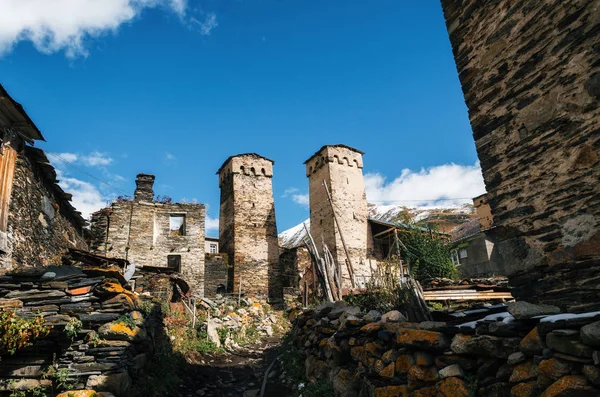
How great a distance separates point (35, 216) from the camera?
905 centimetres

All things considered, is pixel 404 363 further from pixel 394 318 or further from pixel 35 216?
pixel 35 216

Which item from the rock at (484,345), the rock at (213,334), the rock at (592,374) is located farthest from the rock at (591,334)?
the rock at (213,334)

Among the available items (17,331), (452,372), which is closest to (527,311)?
(452,372)

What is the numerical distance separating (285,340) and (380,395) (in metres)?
7.20

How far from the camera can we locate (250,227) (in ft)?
82.2

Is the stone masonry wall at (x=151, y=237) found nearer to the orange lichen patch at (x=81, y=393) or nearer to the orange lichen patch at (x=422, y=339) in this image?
the orange lichen patch at (x=81, y=393)

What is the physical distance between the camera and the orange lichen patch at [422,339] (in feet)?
12.5

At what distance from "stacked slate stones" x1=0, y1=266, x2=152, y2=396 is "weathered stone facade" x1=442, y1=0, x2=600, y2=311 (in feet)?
17.9

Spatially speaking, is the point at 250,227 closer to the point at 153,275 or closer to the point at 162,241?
A: the point at 162,241

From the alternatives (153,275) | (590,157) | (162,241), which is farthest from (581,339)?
(162,241)

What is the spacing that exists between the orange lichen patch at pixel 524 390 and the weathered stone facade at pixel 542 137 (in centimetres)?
172

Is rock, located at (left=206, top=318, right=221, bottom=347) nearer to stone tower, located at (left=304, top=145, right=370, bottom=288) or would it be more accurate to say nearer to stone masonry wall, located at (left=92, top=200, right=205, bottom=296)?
stone masonry wall, located at (left=92, top=200, right=205, bottom=296)

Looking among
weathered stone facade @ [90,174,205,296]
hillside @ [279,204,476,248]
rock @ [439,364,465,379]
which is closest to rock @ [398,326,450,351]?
rock @ [439,364,465,379]

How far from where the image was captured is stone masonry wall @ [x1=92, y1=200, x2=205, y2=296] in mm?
20692
